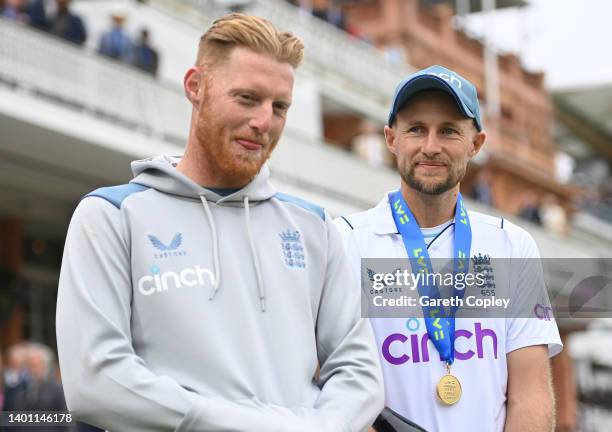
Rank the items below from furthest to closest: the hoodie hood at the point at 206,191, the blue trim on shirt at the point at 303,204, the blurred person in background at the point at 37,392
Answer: the blurred person in background at the point at 37,392, the blue trim on shirt at the point at 303,204, the hoodie hood at the point at 206,191

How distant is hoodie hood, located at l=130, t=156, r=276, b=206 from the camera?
3750 mm

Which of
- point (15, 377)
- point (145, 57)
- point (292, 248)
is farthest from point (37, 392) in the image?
point (292, 248)

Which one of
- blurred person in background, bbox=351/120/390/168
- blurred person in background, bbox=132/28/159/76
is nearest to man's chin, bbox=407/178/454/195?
blurred person in background, bbox=132/28/159/76

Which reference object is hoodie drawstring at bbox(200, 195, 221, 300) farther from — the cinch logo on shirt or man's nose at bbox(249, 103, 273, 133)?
the cinch logo on shirt

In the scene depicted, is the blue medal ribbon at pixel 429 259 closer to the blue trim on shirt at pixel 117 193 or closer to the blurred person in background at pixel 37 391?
the blue trim on shirt at pixel 117 193

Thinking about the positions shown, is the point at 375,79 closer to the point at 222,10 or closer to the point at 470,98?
the point at 222,10

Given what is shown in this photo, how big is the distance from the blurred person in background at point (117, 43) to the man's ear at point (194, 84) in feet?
51.0

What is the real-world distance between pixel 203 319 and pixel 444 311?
3.67 ft

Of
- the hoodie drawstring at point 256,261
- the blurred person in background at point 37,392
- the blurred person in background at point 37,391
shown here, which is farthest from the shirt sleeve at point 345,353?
the blurred person in background at point 37,391

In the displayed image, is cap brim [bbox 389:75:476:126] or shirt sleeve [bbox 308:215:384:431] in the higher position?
cap brim [bbox 389:75:476:126]

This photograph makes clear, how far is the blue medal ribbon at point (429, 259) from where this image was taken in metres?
4.36

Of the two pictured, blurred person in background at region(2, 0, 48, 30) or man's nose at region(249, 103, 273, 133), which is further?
blurred person in background at region(2, 0, 48, 30)

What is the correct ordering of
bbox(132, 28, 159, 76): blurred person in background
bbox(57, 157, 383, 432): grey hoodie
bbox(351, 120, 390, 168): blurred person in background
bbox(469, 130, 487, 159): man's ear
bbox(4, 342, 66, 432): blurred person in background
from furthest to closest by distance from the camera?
bbox(351, 120, 390, 168): blurred person in background, bbox(132, 28, 159, 76): blurred person in background, bbox(4, 342, 66, 432): blurred person in background, bbox(469, 130, 487, 159): man's ear, bbox(57, 157, 383, 432): grey hoodie

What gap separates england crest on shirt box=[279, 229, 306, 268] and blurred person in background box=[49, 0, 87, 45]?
14.9m
